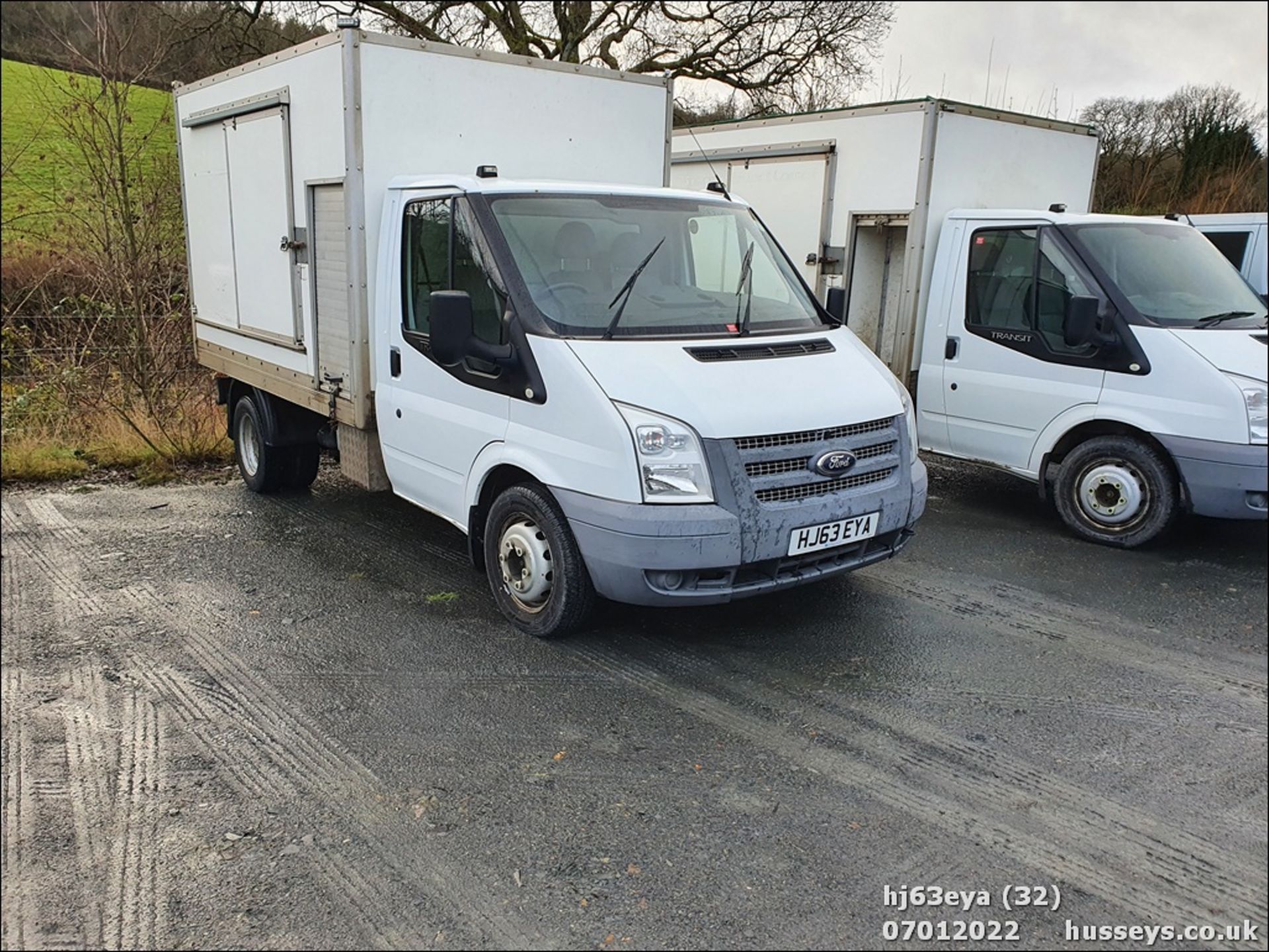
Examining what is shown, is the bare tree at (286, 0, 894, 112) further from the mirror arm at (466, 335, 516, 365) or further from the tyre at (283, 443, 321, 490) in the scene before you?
the mirror arm at (466, 335, 516, 365)

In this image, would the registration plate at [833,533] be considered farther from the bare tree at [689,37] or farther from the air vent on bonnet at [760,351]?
the bare tree at [689,37]

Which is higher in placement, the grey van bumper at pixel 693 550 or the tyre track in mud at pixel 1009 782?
the grey van bumper at pixel 693 550

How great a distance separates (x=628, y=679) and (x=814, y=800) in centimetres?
122

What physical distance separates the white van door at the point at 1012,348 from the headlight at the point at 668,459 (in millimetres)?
3312

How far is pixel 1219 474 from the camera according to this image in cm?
482

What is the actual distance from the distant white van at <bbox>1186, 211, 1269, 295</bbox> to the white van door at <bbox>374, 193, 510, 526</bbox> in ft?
10.2

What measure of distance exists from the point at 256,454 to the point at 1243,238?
657 cm

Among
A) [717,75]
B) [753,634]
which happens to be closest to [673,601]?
[753,634]

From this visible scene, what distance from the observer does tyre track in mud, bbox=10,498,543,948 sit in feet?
9.48

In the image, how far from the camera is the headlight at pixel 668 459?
165 inches

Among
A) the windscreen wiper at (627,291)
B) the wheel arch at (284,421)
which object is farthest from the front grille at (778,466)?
the wheel arch at (284,421)

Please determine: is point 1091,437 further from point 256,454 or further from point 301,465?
point 256,454

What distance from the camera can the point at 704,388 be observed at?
430 cm

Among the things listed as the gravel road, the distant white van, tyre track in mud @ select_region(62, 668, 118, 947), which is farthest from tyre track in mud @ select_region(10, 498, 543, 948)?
the distant white van
